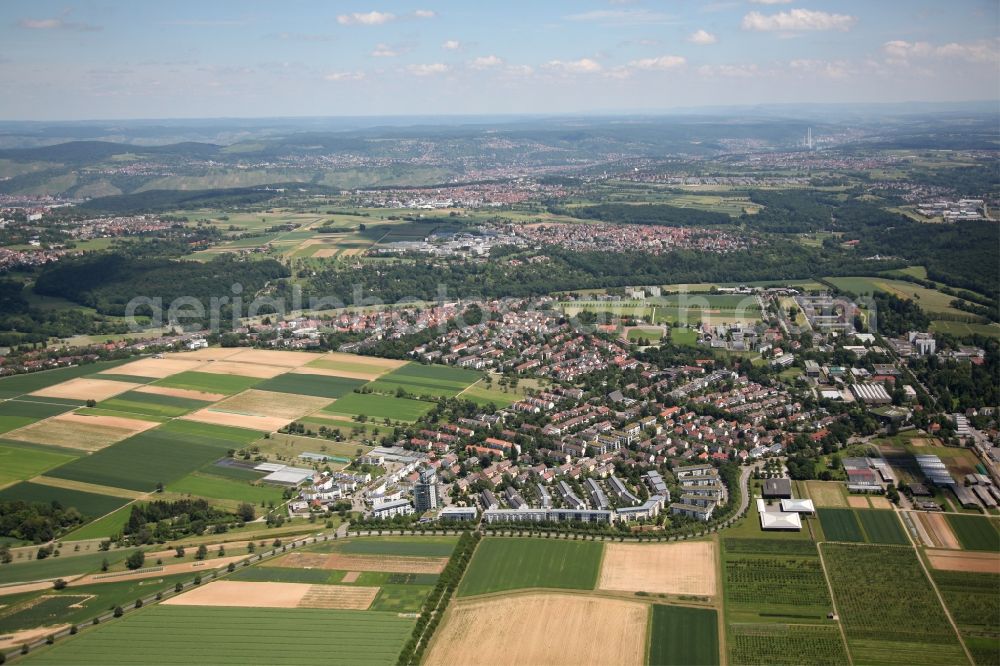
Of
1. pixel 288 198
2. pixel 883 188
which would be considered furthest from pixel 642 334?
pixel 288 198

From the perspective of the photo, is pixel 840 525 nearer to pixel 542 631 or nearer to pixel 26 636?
pixel 542 631

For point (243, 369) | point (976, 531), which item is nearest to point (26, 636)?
point (243, 369)

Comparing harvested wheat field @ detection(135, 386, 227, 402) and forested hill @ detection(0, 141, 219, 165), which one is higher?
forested hill @ detection(0, 141, 219, 165)

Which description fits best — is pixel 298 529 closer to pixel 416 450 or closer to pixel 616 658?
pixel 416 450

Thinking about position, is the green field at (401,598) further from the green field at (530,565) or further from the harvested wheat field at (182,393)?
the harvested wheat field at (182,393)

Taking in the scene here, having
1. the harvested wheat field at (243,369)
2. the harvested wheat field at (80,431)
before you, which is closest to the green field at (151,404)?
the harvested wheat field at (80,431)

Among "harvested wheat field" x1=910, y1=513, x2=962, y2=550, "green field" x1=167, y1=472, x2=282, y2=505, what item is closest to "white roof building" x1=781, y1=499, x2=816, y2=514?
"harvested wheat field" x1=910, y1=513, x2=962, y2=550

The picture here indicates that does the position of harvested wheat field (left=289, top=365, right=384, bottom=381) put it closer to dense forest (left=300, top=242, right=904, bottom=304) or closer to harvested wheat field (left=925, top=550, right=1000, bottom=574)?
dense forest (left=300, top=242, right=904, bottom=304)
